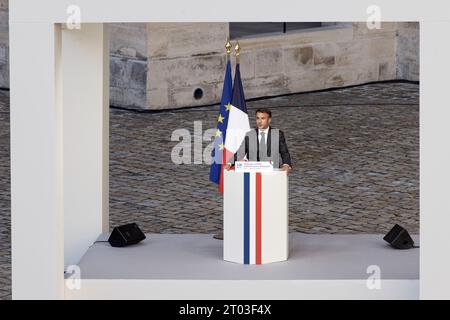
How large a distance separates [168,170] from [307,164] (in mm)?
2098

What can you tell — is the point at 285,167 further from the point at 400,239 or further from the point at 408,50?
the point at 408,50

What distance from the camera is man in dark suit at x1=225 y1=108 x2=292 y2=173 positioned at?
1407cm

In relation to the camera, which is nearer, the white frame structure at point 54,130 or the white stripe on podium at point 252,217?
the white frame structure at point 54,130

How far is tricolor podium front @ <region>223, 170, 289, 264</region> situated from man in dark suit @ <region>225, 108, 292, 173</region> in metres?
0.27

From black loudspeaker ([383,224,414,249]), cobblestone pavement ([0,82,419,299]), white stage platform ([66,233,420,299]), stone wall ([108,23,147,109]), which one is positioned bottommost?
white stage platform ([66,233,420,299])

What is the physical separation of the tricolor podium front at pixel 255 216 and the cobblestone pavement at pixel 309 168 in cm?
241

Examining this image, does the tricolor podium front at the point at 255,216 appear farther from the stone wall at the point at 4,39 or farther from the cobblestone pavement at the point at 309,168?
the stone wall at the point at 4,39

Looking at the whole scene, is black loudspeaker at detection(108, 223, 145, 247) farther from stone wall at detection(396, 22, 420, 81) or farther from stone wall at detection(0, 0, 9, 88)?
stone wall at detection(396, 22, 420, 81)

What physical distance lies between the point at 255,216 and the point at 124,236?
1.56 m

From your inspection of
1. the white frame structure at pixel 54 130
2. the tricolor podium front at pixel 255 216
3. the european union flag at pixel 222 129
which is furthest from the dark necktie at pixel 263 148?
the white frame structure at pixel 54 130

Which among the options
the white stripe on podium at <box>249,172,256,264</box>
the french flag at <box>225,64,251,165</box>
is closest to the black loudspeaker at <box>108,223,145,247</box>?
the french flag at <box>225,64,251,165</box>

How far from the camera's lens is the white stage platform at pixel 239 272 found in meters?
13.1

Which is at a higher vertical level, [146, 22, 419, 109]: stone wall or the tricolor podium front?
[146, 22, 419, 109]: stone wall

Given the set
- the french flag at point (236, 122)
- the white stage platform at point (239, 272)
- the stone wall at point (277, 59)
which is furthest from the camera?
the stone wall at point (277, 59)
